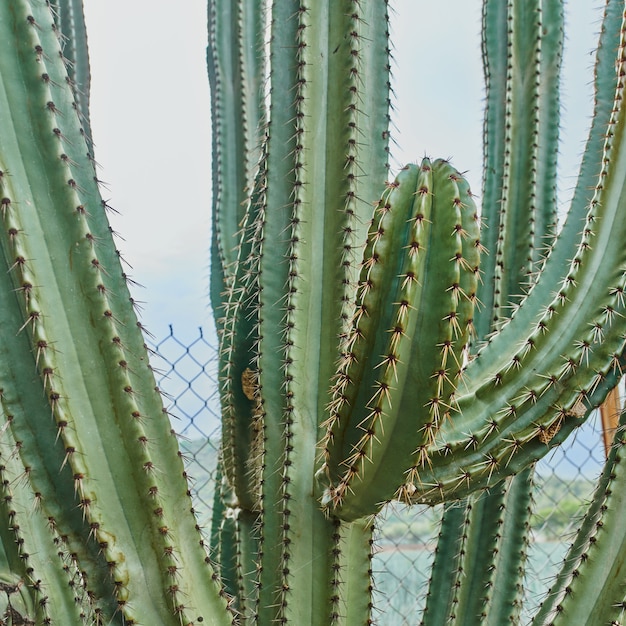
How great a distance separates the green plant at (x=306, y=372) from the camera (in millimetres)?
1301

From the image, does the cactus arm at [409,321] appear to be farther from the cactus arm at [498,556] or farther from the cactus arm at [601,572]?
the cactus arm at [498,556]

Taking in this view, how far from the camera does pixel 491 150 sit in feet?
8.11

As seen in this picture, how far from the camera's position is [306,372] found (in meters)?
1.63

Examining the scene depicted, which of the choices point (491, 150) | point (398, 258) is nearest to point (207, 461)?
point (491, 150)

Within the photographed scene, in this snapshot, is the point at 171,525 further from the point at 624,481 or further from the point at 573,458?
the point at 573,458

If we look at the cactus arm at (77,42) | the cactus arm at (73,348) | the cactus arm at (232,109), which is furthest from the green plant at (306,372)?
the cactus arm at (77,42)

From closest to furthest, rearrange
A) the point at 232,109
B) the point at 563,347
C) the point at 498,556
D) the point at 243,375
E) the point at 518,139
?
the point at 563,347 → the point at 243,375 → the point at 498,556 → the point at 518,139 → the point at 232,109

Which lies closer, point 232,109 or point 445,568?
point 445,568

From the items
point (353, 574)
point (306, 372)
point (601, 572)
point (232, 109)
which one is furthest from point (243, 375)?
point (232, 109)

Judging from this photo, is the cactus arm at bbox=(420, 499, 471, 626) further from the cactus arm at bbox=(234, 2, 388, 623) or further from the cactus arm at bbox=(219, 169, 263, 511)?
the cactus arm at bbox=(234, 2, 388, 623)

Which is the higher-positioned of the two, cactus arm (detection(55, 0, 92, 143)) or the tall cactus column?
cactus arm (detection(55, 0, 92, 143))

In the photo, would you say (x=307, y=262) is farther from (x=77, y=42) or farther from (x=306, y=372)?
(x=77, y=42)

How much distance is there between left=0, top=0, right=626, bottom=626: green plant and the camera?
4.27ft

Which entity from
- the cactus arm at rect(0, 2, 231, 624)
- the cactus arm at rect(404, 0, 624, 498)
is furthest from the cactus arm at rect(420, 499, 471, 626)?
the cactus arm at rect(0, 2, 231, 624)
